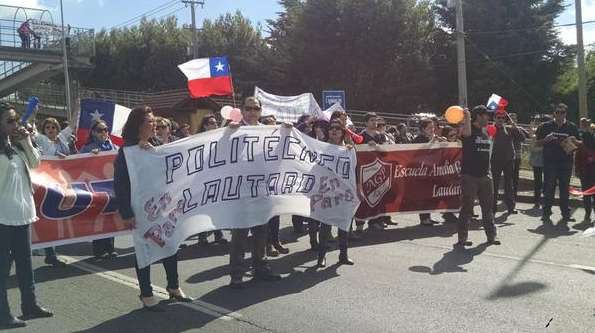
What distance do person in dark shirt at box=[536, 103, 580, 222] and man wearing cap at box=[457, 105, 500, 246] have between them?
2.54 m

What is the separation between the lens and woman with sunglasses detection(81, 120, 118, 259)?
318 inches

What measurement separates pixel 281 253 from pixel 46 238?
3.03m

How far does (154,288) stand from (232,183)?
1412mm

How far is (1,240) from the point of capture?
5105 millimetres

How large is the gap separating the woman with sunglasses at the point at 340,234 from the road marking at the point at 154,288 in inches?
73.0

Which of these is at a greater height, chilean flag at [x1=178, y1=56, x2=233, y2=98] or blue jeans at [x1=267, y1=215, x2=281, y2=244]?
chilean flag at [x1=178, y1=56, x2=233, y2=98]

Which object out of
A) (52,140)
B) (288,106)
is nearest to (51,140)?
(52,140)

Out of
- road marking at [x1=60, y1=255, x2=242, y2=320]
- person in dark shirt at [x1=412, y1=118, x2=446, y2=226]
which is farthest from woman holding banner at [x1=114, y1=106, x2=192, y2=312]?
person in dark shirt at [x1=412, y1=118, x2=446, y2=226]

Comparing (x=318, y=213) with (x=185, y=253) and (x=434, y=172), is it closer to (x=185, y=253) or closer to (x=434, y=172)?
(x=185, y=253)

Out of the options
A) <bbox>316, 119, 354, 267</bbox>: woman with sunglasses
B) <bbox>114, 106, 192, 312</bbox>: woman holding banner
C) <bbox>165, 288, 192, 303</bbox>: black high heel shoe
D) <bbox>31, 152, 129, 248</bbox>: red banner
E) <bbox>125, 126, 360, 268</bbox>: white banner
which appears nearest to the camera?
<bbox>114, 106, 192, 312</bbox>: woman holding banner

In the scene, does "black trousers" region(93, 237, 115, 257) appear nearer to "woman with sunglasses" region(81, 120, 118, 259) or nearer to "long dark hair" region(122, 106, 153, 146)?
"woman with sunglasses" region(81, 120, 118, 259)

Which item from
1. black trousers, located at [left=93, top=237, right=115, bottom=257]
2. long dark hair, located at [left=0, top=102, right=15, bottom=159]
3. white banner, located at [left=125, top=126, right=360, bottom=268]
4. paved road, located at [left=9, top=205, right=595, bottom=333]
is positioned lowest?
paved road, located at [left=9, top=205, right=595, bottom=333]

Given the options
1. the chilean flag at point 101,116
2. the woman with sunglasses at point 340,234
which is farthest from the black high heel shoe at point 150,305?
the chilean flag at point 101,116

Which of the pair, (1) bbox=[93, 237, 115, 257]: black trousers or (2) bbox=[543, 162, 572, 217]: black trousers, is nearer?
(1) bbox=[93, 237, 115, 257]: black trousers
